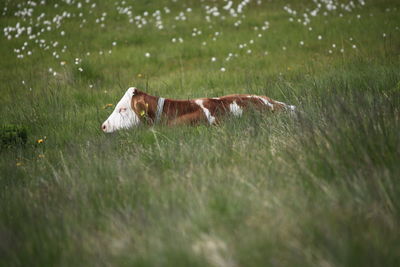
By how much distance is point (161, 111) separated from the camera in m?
5.02

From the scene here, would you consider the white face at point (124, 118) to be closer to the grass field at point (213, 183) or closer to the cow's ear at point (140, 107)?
the cow's ear at point (140, 107)

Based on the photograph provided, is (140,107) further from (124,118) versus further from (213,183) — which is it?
(213,183)

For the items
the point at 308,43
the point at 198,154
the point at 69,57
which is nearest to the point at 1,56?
the point at 69,57

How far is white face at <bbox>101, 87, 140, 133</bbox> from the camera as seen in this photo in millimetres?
4984

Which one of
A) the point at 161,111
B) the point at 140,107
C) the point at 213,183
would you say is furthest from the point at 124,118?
the point at 213,183

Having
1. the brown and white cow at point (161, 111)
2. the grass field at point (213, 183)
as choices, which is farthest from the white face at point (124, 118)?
the grass field at point (213, 183)

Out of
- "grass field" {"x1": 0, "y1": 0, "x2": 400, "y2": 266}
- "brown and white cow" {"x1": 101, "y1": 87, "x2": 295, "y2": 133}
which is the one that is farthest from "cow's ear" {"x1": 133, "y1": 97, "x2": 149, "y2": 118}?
"grass field" {"x1": 0, "y1": 0, "x2": 400, "y2": 266}

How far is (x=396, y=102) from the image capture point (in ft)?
12.9

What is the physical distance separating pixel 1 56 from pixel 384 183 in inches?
432

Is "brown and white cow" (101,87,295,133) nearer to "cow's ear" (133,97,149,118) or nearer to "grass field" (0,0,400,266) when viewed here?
"cow's ear" (133,97,149,118)

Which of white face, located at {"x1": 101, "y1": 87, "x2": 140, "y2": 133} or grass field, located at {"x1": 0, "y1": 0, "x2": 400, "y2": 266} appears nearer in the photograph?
grass field, located at {"x1": 0, "y1": 0, "x2": 400, "y2": 266}

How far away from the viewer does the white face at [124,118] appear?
4.98m

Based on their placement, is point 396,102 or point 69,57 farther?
point 69,57

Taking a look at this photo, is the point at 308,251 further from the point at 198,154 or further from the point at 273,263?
the point at 198,154
